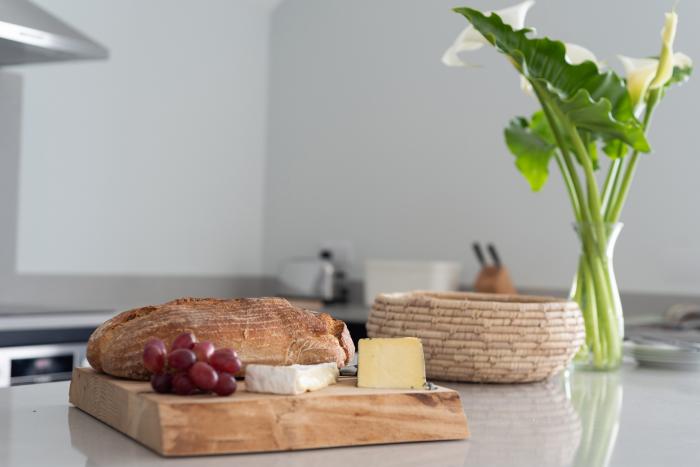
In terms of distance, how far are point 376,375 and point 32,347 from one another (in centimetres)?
173

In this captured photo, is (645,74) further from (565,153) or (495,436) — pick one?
(495,436)

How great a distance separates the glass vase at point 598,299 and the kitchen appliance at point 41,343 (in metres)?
1.46

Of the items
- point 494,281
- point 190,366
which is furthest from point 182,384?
point 494,281

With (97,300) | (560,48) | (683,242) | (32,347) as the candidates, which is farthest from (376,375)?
(97,300)

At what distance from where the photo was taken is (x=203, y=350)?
781 millimetres

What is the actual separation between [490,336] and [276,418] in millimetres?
487

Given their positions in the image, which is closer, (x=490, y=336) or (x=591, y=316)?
(x=490, y=336)

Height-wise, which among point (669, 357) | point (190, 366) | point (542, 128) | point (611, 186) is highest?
point (542, 128)

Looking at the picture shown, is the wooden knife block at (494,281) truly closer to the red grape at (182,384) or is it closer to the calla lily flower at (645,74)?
the calla lily flower at (645,74)

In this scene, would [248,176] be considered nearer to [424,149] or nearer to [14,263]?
[424,149]

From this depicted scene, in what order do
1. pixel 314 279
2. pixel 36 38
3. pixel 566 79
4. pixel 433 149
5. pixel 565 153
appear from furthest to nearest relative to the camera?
pixel 314 279 → pixel 433 149 → pixel 36 38 → pixel 565 153 → pixel 566 79

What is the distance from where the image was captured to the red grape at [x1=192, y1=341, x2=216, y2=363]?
778mm

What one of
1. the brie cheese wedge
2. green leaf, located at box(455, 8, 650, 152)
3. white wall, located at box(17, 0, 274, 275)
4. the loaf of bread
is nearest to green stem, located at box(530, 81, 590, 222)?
green leaf, located at box(455, 8, 650, 152)

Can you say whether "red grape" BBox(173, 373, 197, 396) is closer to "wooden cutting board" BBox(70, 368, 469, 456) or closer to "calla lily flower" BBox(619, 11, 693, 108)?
"wooden cutting board" BBox(70, 368, 469, 456)
